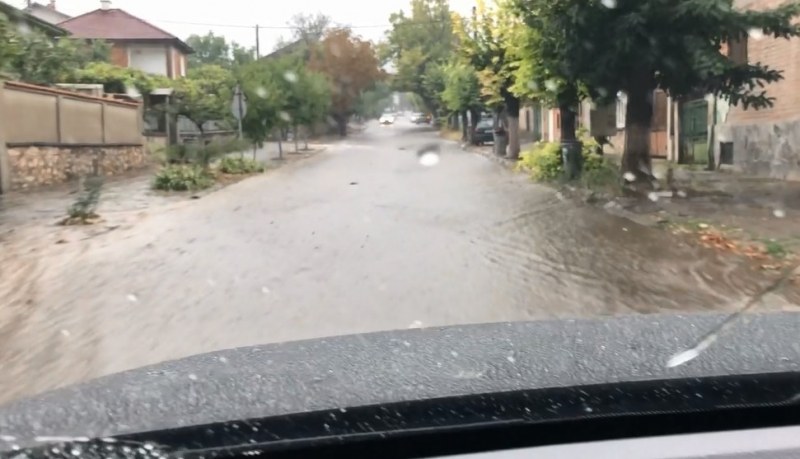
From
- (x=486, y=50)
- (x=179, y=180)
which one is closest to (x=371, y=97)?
(x=486, y=50)

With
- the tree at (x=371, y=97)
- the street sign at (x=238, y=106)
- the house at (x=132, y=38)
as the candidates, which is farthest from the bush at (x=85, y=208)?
the tree at (x=371, y=97)

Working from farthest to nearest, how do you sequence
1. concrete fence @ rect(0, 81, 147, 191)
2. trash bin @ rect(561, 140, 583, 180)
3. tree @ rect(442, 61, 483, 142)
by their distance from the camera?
tree @ rect(442, 61, 483, 142) → concrete fence @ rect(0, 81, 147, 191) → trash bin @ rect(561, 140, 583, 180)

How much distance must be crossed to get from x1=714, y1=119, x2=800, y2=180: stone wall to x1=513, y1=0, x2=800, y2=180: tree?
2567 millimetres

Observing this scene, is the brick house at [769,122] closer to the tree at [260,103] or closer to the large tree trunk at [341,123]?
the tree at [260,103]

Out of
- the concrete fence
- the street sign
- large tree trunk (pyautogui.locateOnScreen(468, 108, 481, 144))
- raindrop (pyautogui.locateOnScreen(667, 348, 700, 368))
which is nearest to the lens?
raindrop (pyautogui.locateOnScreen(667, 348, 700, 368))

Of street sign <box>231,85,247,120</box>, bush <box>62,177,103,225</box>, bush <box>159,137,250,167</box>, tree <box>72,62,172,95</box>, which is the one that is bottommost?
bush <box>62,177,103,225</box>

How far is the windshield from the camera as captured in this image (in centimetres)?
779

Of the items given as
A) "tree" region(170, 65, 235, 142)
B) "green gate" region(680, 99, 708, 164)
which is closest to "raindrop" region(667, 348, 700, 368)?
"green gate" region(680, 99, 708, 164)

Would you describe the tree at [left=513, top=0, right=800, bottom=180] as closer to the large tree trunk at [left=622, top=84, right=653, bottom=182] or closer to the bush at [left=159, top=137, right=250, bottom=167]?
the large tree trunk at [left=622, top=84, right=653, bottom=182]

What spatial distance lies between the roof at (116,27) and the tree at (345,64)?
16.5m

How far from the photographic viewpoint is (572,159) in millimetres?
19422

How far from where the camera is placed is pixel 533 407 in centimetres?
223

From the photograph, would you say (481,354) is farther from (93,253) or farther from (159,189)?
(159,189)

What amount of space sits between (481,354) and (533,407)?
751mm
